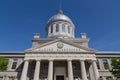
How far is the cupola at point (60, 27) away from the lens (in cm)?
3557

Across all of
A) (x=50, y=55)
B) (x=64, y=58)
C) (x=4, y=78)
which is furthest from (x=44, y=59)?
(x=4, y=78)

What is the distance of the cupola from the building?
199 inches

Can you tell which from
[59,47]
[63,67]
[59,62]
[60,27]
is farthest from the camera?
[60,27]

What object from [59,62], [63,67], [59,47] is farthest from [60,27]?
[63,67]

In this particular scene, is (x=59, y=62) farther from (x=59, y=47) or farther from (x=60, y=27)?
(x=60, y=27)

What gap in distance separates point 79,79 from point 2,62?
551 inches

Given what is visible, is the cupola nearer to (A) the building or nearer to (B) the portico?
(A) the building

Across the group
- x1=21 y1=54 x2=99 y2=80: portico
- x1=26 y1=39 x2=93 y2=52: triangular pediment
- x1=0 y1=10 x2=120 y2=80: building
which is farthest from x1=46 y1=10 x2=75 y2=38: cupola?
x1=21 y1=54 x2=99 y2=80: portico

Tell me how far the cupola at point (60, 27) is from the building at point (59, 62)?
505cm

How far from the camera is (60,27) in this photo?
1425 inches

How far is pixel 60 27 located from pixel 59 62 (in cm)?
1121

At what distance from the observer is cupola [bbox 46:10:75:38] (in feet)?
117

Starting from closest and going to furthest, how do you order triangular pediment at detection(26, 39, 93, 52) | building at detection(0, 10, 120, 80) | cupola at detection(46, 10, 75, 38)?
building at detection(0, 10, 120, 80) → triangular pediment at detection(26, 39, 93, 52) → cupola at detection(46, 10, 75, 38)

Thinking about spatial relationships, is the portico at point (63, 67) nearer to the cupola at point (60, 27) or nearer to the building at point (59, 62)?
the building at point (59, 62)
